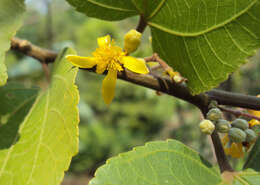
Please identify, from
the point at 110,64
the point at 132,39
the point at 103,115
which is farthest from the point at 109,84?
the point at 103,115

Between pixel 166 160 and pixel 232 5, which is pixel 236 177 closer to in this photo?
pixel 166 160

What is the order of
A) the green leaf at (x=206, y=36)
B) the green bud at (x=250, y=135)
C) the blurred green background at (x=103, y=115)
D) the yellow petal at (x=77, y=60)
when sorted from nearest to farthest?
the green leaf at (x=206, y=36), the yellow petal at (x=77, y=60), the green bud at (x=250, y=135), the blurred green background at (x=103, y=115)

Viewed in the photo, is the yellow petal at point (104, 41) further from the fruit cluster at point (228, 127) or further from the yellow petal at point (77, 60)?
the fruit cluster at point (228, 127)

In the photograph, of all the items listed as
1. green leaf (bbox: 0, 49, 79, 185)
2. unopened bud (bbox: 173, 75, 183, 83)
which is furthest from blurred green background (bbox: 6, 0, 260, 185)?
green leaf (bbox: 0, 49, 79, 185)

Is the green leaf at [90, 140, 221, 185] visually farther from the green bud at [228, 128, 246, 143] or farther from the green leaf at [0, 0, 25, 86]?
the green leaf at [0, 0, 25, 86]

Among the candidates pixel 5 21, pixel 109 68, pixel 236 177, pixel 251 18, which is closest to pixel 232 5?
pixel 251 18

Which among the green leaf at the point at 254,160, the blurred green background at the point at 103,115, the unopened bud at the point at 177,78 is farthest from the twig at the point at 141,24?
the blurred green background at the point at 103,115
